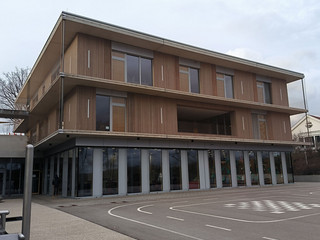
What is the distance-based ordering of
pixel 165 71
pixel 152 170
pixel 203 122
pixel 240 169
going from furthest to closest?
pixel 203 122
pixel 240 169
pixel 165 71
pixel 152 170

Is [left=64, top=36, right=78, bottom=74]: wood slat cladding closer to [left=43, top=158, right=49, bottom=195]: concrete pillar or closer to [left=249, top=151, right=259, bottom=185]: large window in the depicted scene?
[left=43, top=158, right=49, bottom=195]: concrete pillar

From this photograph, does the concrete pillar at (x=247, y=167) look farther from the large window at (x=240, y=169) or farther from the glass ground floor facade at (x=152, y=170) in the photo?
the large window at (x=240, y=169)

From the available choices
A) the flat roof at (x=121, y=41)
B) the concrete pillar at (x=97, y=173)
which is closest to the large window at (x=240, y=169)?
the flat roof at (x=121, y=41)

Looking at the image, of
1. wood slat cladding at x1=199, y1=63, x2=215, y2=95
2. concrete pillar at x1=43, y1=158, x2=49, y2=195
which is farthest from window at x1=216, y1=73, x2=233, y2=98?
concrete pillar at x1=43, y1=158, x2=49, y2=195

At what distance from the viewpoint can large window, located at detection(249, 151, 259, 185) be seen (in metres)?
27.2

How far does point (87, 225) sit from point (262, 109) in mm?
24281

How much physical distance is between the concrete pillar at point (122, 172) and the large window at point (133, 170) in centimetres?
25

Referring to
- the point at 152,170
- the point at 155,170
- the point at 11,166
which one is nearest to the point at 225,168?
the point at 155,170

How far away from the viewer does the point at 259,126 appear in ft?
94.7

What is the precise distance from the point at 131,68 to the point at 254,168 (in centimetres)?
1498

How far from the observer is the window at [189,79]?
964 inches

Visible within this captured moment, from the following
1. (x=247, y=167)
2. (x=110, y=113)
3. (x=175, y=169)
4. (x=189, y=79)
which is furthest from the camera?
(x=247, y=167)

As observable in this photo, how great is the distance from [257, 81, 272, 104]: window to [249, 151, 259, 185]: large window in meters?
5.73

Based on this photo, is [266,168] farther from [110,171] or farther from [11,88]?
[11,88]
